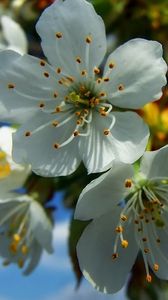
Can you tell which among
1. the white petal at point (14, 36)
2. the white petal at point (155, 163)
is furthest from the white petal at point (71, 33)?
the white petal at point (14, 36)

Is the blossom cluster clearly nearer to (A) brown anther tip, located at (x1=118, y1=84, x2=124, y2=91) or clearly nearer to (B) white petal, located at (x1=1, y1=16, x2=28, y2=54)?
(A) brown anther tip, located at (x1=118, y1=84, x2=124, y2=91)

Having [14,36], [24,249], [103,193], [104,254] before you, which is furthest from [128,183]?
[14,36]

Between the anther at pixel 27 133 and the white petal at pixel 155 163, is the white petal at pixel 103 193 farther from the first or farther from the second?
the anther at pixel 27 133

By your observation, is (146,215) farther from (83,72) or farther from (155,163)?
(83,72)

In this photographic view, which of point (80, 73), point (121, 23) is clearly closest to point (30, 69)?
point (80, 73)

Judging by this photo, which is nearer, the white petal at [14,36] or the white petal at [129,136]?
the white petal at [129,136]

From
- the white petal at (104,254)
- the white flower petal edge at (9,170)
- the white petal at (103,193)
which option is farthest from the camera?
the white flower petal edge at (9,170)

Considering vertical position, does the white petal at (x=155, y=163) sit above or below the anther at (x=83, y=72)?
below
